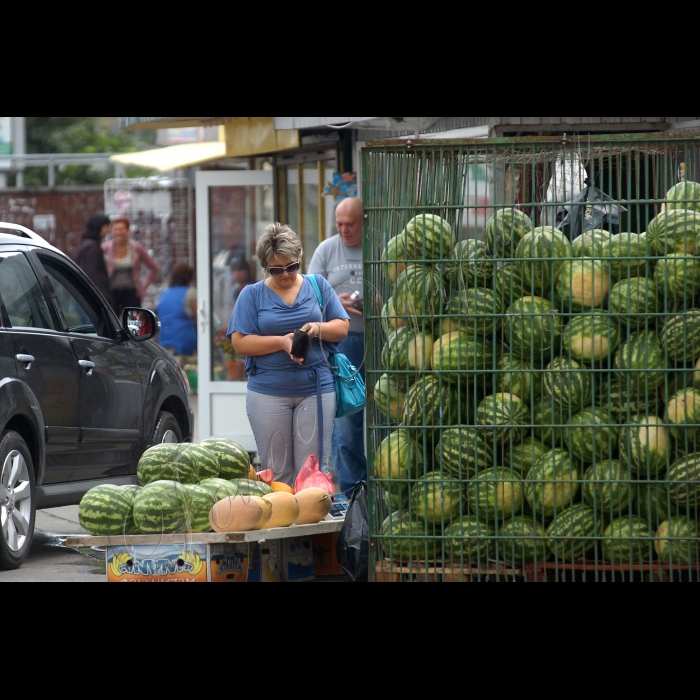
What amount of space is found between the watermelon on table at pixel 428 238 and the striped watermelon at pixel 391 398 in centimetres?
51

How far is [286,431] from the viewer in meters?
6.64

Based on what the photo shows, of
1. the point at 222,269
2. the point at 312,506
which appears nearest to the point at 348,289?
the point at 312,506

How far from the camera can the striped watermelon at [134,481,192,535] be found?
16.5ft

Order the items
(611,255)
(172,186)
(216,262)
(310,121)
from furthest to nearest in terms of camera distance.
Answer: (172,186)
(216,262)
(310,121)
(611,255)

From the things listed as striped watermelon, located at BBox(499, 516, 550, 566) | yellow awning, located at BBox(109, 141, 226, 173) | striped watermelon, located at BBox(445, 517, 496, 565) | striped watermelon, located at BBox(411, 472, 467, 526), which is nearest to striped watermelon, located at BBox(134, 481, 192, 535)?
striped watermelon, located at BBox(411, 472, 467, 526)

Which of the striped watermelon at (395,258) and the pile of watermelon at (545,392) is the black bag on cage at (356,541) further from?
the striped watermelon at (395,258)

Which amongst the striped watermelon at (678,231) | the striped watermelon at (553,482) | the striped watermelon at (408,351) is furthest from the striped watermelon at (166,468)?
the striped watermelon at (678,231)

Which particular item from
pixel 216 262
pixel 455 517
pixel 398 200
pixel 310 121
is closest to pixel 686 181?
pixel 398 200

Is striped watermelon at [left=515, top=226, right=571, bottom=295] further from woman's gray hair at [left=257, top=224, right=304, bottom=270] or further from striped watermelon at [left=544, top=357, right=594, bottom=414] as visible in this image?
woman's gray hair at [left=257, top=224, right=304, bottom=270]

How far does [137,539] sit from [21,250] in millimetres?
2625

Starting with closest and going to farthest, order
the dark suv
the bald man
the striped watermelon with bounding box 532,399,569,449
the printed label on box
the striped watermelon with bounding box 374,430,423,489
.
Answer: the striped watermelon with bounding box 532,399,569,449 → the striped watermelon with bounding box 374,430,423,489 → the printed label on box → the dark suv → the bald man

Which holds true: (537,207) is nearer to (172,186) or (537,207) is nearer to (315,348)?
(315,348)

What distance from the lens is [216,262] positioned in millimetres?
11766

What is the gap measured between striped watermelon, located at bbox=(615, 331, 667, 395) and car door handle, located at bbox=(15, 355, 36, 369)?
3.46 m
